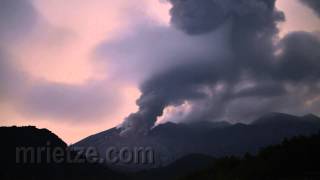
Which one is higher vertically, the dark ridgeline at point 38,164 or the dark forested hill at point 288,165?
the dark ridgeline at point 38,164

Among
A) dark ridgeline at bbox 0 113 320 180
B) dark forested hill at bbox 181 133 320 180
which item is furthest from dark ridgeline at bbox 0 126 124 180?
dark forested hill at bbox 181 133 320 180

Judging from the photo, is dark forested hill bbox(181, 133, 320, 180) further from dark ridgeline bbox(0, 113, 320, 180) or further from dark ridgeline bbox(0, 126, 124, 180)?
dark ridgeline bbox(0, 126, 124, 180)

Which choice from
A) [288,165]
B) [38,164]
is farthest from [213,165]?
[38,164]

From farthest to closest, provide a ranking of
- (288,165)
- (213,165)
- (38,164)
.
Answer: (38,164) → (213,165) → (288,165)

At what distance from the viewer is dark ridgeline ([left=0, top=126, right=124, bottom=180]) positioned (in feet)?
459

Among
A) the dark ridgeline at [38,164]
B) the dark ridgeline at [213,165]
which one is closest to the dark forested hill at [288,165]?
the dark ridgeline at [213,165]

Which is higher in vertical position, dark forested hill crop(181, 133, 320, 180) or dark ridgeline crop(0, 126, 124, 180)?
dark ridgeline crop(0, 126, 124, 180)

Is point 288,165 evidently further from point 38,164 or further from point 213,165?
point 38,164

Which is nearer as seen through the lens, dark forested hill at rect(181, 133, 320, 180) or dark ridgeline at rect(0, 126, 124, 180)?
dark forested hill at rect(181, 133, 320, 180)

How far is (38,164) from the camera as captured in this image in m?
152

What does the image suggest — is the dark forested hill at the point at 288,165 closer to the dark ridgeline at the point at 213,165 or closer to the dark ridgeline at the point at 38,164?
the dark ridgeline at the point at 213,165

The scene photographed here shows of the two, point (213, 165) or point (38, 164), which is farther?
point (38, 164)

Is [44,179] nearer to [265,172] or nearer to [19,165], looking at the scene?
[19,165]

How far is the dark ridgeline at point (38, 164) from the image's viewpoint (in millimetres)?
139875
